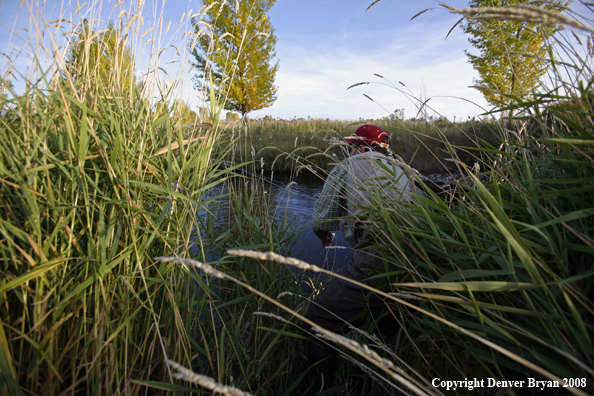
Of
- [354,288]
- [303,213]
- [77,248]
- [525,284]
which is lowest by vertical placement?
[303,213]

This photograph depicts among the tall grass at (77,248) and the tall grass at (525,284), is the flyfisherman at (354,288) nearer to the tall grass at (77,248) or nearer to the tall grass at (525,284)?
the tall grass at (525,284)

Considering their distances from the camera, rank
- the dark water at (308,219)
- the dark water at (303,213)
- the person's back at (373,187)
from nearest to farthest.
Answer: the person's back at (373,187), the dark water at (303,213), the dark water at (308,219)

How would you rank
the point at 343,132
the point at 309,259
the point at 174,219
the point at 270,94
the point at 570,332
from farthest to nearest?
the point at 270,94 < the point at 343,132 < the point at 309,259 < the point at 174,219 < the point at 570,332

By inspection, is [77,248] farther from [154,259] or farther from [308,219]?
[308,219]

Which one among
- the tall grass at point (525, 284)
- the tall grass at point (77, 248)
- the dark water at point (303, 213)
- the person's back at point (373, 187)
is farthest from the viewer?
the dark water at point (303, 213)

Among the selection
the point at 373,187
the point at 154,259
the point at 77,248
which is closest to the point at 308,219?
the point at 373,187

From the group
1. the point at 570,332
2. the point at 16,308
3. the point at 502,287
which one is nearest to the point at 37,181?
the point at 16,308

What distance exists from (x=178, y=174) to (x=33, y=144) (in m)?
0.50

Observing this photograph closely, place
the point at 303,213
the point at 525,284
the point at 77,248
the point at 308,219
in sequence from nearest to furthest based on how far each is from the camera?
the point at 525,284 → the point at 77,248 → the point at 308,219 → the point at 303,213

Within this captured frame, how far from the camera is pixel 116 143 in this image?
100cm

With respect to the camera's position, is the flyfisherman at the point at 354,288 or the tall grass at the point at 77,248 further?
the flyfisherman at the point at 354,288

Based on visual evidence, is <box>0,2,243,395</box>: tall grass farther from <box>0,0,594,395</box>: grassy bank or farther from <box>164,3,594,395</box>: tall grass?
<box>164,3,594,395</box>: tall grass

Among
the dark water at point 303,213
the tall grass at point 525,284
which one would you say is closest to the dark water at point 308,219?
the dark water at point 303,213

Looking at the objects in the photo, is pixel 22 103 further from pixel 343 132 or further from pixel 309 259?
pixel 343 132
